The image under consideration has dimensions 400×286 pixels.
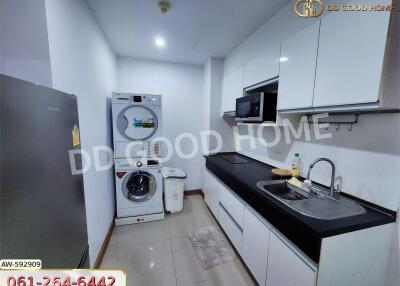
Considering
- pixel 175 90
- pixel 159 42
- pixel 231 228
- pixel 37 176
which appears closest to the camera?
pixel 37 176

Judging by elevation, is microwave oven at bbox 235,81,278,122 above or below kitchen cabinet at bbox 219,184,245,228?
above

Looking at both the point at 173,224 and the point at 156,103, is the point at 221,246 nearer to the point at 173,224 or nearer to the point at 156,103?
the point at 173,224

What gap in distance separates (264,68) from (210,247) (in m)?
2.07

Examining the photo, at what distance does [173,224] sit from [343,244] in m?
2.07

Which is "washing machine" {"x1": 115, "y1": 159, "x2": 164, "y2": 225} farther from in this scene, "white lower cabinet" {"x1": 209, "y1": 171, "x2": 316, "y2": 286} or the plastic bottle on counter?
the plastic bottle on counter

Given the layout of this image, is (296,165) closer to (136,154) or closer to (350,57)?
(350,57)

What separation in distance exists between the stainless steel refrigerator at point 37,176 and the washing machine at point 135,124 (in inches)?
59.7

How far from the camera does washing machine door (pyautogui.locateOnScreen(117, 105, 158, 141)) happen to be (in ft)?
8.07

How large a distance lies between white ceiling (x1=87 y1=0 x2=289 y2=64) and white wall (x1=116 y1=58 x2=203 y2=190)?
1.16 ft

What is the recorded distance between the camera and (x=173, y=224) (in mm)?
2590

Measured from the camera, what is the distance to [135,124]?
2.51 metres

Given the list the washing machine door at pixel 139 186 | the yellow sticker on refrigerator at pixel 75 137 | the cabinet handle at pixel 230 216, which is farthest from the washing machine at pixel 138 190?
the yellow sticker on refrigerator at pixel 75 137

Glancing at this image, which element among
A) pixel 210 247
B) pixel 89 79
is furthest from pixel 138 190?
pixel 89 79

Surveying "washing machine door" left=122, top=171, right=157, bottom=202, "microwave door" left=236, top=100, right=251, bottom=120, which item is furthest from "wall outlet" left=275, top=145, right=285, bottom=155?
"washing machine door" left=122, top=171, right=157, bottom=202
